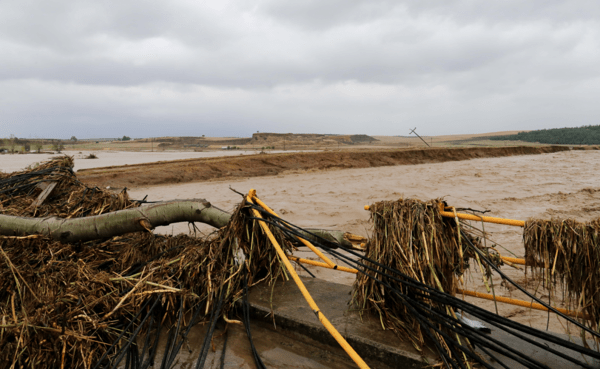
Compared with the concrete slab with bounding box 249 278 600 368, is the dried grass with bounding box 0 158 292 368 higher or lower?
higher

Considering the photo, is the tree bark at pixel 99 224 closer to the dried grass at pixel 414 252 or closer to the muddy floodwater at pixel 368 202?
the dried grass at pixel 414 252

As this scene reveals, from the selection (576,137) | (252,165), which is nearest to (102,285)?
(252,165)

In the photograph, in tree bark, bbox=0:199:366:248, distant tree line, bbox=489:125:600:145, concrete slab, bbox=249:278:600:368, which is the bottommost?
concrete slab, bbox=249:278:600:368

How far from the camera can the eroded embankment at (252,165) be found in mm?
10254

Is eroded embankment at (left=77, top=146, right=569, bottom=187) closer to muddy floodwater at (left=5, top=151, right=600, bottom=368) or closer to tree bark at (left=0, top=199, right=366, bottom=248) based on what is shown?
muddy floodwater at (left=5, top=151, right=600, bottom=368)

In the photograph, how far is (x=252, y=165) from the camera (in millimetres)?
13125

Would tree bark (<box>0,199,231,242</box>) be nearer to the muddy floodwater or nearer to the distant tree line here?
the muddy floodwater

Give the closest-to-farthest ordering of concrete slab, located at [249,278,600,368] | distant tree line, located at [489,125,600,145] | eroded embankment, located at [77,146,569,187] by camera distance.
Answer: concrete slab, located at [249,278,600,368] → eroded embankment, located at [77,146,569,187] → distant tree line, located at [489,125,600,145]

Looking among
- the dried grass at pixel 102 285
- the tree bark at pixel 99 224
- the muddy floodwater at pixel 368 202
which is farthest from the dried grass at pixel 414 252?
the dried grass at pixel 102 285

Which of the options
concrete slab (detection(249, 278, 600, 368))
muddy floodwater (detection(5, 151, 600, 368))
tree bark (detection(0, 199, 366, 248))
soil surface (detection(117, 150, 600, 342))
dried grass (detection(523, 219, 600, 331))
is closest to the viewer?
dried grass (detection(523, 219, 600, 331))

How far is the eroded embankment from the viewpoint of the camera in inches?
404

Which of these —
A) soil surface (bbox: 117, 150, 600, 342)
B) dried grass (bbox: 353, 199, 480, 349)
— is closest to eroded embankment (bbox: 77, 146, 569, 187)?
soil surface (bbox: 117, 150, 600, 342)

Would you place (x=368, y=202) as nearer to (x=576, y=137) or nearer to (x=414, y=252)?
(x=414, y=252)

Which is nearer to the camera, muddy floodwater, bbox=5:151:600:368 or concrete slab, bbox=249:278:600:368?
concrete slab, bbox=249:278:600:368
